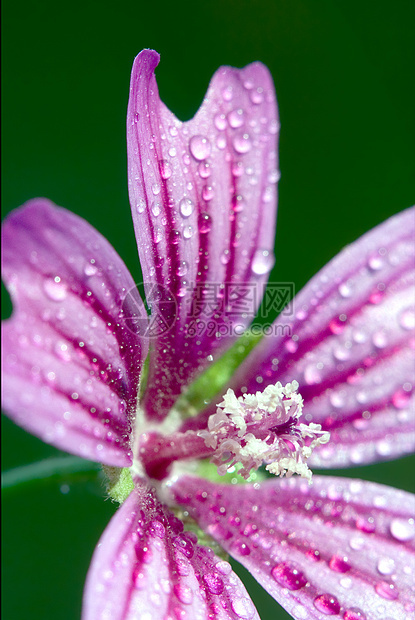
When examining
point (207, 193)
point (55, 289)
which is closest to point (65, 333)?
point (55, 289)

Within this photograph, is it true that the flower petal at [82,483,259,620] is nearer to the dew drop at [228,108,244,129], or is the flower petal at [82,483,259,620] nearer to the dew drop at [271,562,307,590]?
the dew drop at [271,562,307,590]

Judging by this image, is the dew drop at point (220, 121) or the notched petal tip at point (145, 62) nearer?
the notched petal tip at point (145, 62)

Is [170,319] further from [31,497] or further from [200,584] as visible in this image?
[31,497]

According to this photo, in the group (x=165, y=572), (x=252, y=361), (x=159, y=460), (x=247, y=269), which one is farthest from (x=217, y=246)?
(x=165, y=572)

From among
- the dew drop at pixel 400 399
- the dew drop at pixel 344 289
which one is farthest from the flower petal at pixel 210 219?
the dew drop at pixel 400 399

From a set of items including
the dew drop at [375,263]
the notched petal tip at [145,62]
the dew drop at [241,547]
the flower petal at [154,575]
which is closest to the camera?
the flower petal at [154,575]

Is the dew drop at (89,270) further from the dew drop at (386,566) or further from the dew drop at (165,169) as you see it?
the dew drop at (386,566)

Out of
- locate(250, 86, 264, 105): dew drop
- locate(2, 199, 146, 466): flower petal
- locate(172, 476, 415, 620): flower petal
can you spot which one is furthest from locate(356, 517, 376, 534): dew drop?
locate(250, 86, 264, 105): dew drop
